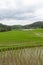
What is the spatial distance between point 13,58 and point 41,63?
217cm

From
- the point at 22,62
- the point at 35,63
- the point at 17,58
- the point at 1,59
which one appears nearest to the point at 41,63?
the point at 35,63

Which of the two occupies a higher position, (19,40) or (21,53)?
(21,53)

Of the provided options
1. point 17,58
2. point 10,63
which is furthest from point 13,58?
point 10,63

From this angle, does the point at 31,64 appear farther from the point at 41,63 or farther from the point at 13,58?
the point at 13,58

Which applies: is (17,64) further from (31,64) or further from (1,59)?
(1,59)

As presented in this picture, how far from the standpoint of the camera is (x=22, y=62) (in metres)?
11.4

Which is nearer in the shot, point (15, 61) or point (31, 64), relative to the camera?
point (31, 64)

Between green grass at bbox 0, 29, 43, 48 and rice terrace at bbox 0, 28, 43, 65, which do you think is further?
green grass at bbox 0, 29, 43, 48

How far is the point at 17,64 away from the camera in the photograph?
10.9 meters

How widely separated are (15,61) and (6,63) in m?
0.76

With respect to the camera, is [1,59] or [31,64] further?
[1,59]

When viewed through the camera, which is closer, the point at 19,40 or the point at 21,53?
the point at 21,53

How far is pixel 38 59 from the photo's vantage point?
1187 cm

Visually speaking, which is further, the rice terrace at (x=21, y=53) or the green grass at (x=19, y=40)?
the green grass at (x=19, y=40)
